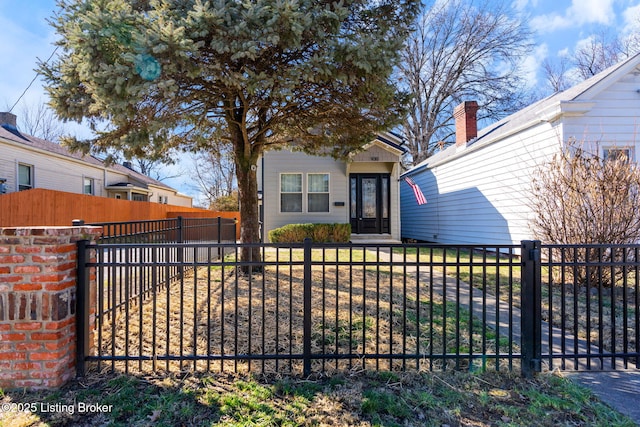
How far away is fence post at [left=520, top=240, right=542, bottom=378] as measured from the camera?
2746mm

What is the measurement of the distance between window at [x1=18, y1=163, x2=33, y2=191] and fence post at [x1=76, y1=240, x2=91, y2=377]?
15.9m

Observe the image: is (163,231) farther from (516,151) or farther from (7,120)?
(7,120)

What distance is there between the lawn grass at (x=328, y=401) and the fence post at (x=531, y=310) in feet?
0.43

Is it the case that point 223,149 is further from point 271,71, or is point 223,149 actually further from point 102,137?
point 271,71

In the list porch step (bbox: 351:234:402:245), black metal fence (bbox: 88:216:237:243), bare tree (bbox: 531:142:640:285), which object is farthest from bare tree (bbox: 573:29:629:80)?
black metal fence (bbox: 88:216:237:243)

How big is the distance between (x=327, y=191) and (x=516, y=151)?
19.9 ft

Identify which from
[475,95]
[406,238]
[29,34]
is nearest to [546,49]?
[475,95]

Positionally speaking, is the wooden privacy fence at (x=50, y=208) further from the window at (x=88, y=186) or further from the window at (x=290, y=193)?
the window at (x=88, y=186)

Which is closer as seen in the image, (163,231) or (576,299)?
(576,299)

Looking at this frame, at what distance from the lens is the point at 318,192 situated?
12125 mm

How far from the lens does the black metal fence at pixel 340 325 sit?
9.01 ft

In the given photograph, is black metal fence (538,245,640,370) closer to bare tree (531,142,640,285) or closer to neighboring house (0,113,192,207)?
bare tree (531,142,640,285)

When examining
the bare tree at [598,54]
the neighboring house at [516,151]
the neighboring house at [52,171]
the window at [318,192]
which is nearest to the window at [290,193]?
the window at [318,192]

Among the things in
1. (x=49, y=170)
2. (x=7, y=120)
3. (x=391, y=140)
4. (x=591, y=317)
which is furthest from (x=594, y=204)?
(x=7, y=120)
